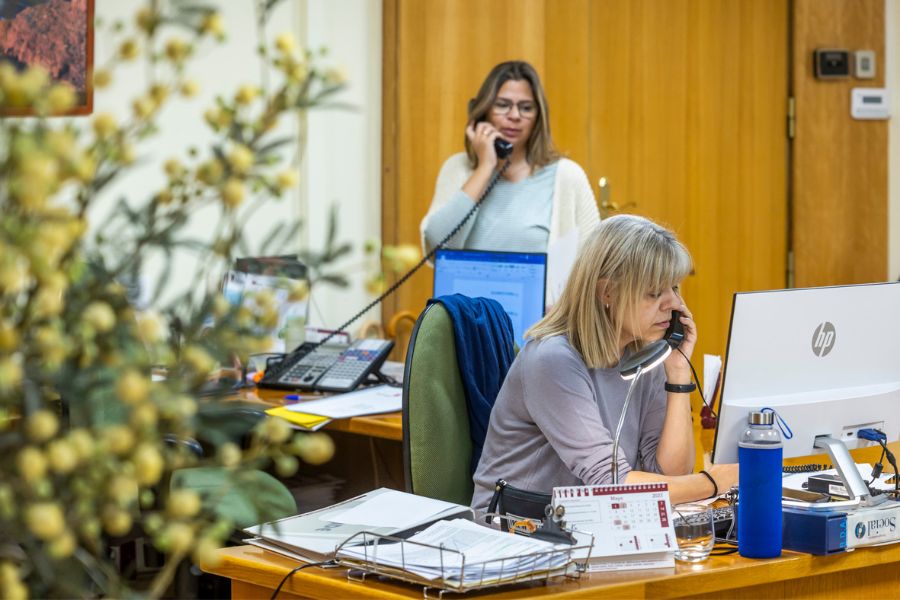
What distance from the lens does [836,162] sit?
15.9 ft

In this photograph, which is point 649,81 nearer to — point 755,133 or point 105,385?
point 755,133

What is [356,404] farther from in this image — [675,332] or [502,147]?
[675,332]

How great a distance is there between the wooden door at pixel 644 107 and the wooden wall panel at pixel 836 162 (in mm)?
79

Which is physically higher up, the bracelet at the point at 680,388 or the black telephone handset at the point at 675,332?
the black telephone handset at the point at 675,332

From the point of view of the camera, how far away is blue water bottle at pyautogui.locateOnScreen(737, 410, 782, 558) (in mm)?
1798

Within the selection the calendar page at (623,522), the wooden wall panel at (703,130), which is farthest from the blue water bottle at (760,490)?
the wooden wall panel at (703,130)

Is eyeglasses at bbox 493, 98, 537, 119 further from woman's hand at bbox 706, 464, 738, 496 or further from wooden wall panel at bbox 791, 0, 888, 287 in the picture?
wooden wall panel at bbox 791, 0, 888, 287

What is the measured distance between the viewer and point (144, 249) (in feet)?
2.27

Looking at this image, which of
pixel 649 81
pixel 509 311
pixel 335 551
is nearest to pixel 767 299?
pixel 335 551

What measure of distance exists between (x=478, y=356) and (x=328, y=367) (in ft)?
3.23

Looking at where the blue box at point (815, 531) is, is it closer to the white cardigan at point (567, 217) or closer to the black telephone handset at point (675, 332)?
the black telephone handset at point (675, 332)

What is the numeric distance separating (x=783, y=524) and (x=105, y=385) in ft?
4.87

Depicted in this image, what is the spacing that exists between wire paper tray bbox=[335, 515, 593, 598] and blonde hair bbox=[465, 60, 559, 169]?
73.2 inches

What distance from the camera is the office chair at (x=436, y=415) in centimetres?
238
